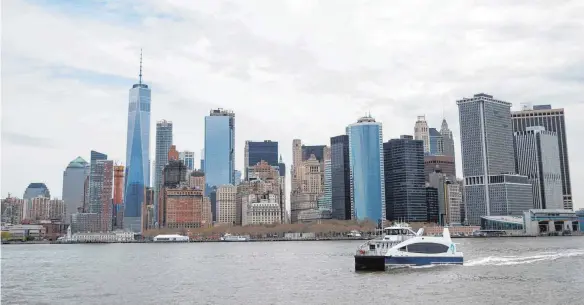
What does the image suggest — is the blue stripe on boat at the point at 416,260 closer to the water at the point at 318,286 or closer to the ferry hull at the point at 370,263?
the water at the point at 318,286

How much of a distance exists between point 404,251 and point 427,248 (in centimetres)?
327

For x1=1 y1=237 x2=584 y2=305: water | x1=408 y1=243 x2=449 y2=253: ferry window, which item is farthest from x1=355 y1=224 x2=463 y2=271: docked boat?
x1=1 y1=237 x2=584 y2=305: water

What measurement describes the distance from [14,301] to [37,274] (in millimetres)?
33244

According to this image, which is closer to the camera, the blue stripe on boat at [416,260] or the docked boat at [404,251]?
the docked boat at [404,251]

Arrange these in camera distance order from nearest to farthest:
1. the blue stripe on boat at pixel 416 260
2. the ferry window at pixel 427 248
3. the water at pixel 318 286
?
the water at pixel 318 286 < the blue stripe on boat at pixel 416 260 < the ferry window at pixel 427 248

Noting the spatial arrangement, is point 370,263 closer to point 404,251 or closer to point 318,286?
point 404,251

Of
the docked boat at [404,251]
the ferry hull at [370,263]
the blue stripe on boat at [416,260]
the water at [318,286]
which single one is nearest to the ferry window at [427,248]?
the docked boat at [404,251]

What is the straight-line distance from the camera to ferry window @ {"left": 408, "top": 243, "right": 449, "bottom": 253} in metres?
76.2

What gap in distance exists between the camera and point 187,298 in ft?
188

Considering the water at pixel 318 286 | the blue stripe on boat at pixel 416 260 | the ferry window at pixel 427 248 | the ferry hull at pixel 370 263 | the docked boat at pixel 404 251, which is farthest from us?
the ferry window at pixel 427 248

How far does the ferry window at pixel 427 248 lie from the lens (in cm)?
7619

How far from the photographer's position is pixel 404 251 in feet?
248

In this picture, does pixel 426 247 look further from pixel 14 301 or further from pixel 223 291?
pixel 14 301

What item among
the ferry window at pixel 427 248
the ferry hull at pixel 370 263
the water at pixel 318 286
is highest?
the ferry window at pixel 427 248
